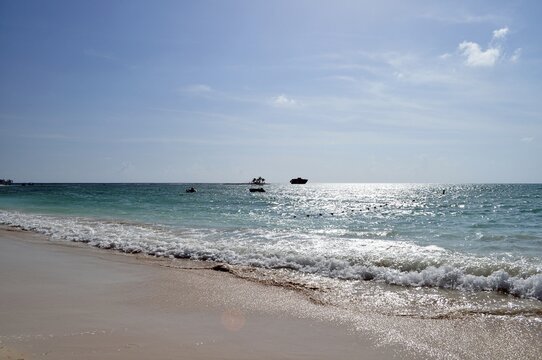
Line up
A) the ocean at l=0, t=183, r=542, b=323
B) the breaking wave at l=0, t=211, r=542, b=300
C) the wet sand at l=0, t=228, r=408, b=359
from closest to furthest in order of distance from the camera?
the wet sand at l=0, t=228, r=408, b=359 < the ocean at l=0, t=183, r=542, b=323 < the breaking wave at l=0, t=211, r=542, b=300

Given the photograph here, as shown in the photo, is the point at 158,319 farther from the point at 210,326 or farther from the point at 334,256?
the point at 334,256

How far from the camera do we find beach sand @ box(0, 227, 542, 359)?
526cm

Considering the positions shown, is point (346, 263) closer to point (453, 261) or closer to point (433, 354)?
point (453, 261)

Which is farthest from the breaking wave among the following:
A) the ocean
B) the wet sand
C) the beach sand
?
the wet sand

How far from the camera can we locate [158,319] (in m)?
6.53

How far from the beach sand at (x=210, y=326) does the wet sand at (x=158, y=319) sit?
0.05ft

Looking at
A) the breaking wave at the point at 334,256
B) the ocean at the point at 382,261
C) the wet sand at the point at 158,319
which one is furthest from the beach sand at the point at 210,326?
the breaking wave at the point at 334,256

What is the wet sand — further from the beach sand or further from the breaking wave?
the breaking wave

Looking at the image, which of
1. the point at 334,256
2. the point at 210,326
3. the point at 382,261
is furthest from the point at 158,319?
the point at 382,261

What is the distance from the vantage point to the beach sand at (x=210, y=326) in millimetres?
5262

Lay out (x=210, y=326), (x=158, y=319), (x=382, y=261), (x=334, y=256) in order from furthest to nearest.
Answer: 1. (x=334, y=256)
2. (x=382, y=261)
3. (x=158, y=319)
4. (x=210, y=326)

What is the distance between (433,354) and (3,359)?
18.0ft

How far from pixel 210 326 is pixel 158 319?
3.10ft

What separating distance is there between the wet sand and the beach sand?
16mm
